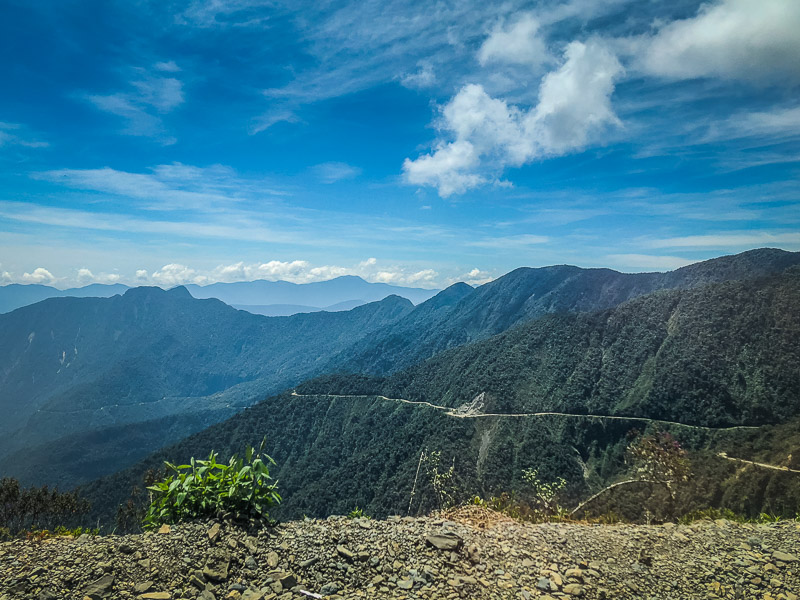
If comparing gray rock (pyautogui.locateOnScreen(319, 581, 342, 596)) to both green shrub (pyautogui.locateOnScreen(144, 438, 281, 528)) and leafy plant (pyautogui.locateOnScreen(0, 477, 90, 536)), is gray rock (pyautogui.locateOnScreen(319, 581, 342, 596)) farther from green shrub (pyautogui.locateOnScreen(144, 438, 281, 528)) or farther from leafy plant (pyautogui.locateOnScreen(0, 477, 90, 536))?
leafy plant (pyautogui.locateOnScreen(0, 477, 90, 536))

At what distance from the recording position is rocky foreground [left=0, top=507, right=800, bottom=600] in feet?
19.0

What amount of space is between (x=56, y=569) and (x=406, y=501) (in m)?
83.4

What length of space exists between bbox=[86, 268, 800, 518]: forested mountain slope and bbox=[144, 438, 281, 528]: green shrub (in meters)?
60.4

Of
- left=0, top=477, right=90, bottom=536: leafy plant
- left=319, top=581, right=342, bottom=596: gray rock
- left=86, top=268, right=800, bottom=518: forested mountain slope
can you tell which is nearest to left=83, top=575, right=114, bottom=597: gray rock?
left=319, top=581, right=342, bottom=596: gray rock

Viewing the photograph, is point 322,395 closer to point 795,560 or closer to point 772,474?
point 772,474

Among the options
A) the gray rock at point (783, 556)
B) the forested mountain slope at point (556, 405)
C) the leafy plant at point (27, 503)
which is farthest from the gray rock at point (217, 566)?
the forested mountain slope at point (556, 405)

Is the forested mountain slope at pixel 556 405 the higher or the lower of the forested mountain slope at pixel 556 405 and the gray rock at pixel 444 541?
the lower

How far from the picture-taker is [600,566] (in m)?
6.87

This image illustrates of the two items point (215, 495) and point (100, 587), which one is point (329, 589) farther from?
point (100, 587)

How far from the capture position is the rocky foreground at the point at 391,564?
5805 millimetres

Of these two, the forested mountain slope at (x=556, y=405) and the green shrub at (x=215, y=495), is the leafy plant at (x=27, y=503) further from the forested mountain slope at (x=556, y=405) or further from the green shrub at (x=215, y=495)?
the forested mountain slope at (x=556, y=405)

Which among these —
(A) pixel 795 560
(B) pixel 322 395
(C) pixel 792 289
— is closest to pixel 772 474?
(A) pixel 795 560

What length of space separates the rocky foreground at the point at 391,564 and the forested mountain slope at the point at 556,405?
182 feet

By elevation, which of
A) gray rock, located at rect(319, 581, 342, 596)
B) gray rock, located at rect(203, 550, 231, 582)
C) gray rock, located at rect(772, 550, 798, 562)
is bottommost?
gray rock, located at rect(772, 550, 798, 562)
